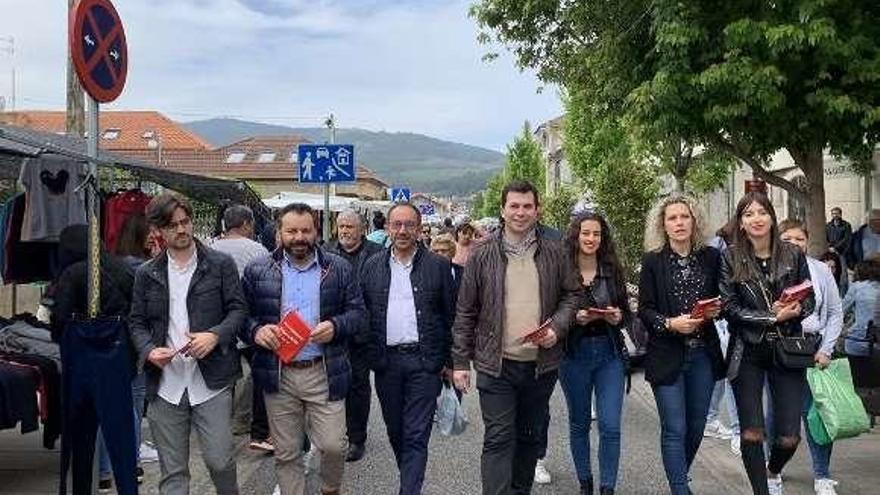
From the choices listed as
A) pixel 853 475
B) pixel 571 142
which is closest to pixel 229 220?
pixel 853 475

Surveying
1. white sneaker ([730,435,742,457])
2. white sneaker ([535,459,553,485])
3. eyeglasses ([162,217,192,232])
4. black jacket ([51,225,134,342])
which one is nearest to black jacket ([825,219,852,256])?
white sneaker ([730,435,742,457])

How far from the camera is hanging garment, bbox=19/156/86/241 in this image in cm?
673

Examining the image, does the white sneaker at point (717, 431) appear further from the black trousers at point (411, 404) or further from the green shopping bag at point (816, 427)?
the black trousers at point (411, 404)

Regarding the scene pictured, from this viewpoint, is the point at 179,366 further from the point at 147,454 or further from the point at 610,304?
the point at 147,454

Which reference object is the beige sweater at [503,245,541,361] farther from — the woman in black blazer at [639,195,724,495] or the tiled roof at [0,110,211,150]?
the tiled roof at [0,110,211,150]

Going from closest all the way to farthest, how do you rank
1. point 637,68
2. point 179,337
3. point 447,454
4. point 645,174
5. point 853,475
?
point 179,337
point 853,475
point 447,454
point 637,68
point 645,174

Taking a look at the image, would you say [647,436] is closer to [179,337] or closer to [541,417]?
[541,417]

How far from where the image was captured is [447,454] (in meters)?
7.93

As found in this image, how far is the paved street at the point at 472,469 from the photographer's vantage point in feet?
22.3

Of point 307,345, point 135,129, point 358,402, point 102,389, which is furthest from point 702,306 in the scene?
point 135,129

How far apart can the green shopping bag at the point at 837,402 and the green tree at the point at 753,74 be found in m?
5.04

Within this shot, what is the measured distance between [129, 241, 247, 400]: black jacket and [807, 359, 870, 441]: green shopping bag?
140 inches

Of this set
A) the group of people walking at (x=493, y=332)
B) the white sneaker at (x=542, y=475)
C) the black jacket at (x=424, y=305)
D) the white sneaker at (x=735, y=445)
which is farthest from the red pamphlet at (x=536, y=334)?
the white sneaker at (x=735, y=445)

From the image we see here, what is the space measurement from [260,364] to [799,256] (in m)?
3.21
